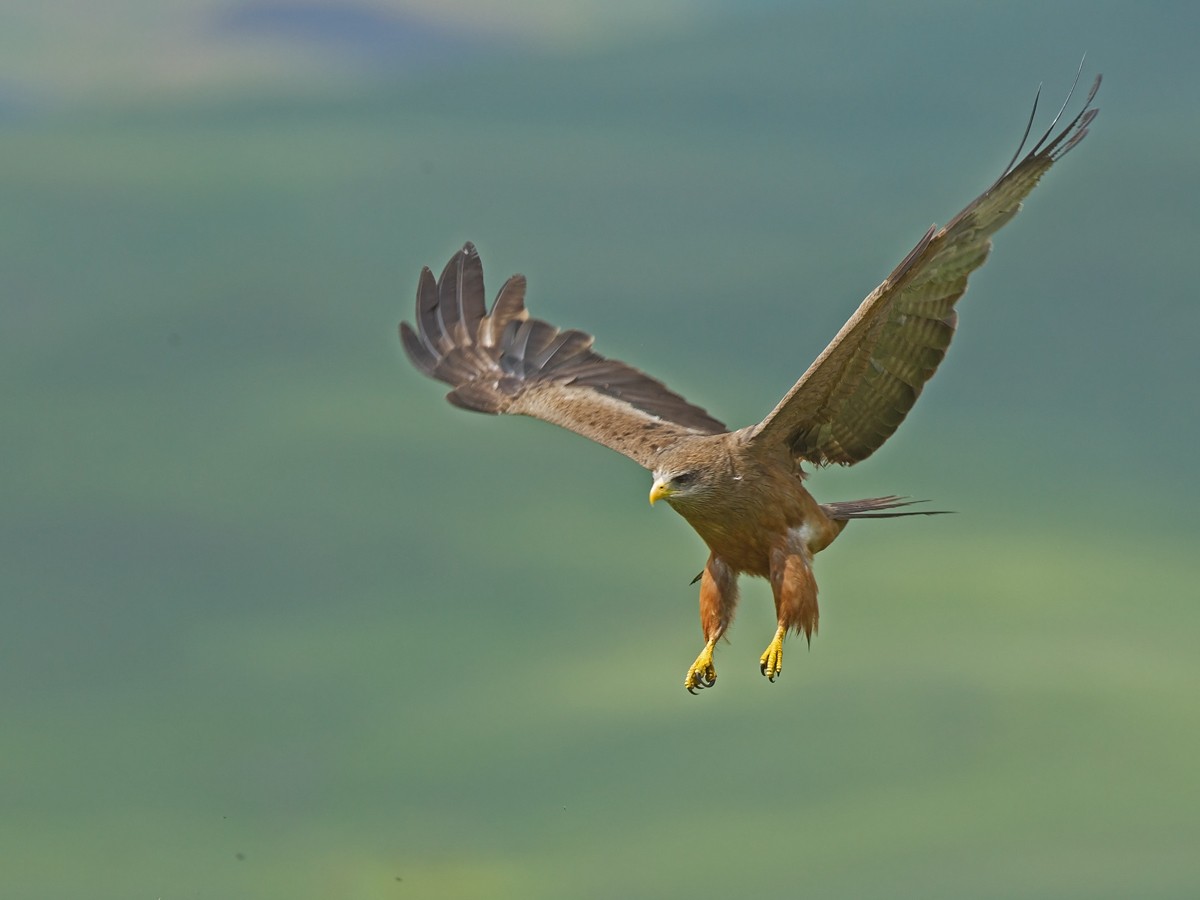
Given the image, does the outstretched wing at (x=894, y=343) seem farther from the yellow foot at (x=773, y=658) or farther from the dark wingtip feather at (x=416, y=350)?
the dark wingtip feather at (x=416, y=350)

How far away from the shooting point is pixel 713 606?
9727 mm

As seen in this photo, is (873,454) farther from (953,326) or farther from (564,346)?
(564,346)

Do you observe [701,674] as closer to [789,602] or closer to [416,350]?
[789,602]

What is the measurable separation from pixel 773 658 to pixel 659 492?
1.07 m

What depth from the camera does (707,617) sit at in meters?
9.73

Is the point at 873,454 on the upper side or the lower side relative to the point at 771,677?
upper

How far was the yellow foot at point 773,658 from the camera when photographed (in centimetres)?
904

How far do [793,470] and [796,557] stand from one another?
68 cm

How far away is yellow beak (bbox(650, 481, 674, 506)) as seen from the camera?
9.12 meters

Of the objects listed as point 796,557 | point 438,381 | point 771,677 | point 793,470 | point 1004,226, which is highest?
point 438,381

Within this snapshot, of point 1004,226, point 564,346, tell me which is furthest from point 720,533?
point 564,346

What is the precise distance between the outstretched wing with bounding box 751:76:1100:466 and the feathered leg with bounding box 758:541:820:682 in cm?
73

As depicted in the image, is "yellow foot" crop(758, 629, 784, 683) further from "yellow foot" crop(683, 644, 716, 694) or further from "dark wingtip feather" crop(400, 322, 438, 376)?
"dark wingtip feather" crop(400, 322, 438, 376)

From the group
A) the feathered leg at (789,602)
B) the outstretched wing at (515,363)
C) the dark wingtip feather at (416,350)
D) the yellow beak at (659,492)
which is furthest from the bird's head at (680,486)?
the dark wingtip feather at (416,350)
